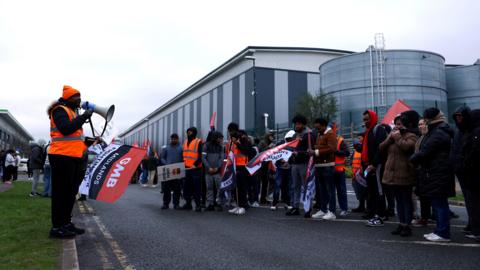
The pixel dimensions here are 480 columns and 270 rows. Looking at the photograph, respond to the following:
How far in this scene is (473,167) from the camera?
19.5 feet

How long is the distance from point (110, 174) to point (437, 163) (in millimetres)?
4770

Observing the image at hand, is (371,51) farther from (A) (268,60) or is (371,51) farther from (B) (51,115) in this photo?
(B) (51,115)

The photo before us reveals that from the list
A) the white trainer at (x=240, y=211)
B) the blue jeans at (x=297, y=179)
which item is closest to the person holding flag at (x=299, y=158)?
the blue jeans at (x=297, y=179)

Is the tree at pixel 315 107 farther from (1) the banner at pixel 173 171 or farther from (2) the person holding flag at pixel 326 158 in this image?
(2) the person holding flag at pixel 326 158

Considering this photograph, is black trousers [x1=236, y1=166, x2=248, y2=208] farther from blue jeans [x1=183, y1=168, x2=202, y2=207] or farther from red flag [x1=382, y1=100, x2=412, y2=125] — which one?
red flag [x1=382, y1=100, x2=412, y2=125]

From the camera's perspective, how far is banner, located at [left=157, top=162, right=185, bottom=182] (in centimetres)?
1054

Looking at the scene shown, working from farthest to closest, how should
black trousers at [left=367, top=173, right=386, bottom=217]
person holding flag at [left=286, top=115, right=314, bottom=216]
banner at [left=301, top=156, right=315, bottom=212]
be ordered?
person holding flag at [left=286, top=115, right=314, bottom=216] → banner at [left=301, top=156, right=315, bottom=212] → black trousers at [left=367, top=173, right=386, bottom=217]

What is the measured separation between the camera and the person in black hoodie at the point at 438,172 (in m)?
6.08

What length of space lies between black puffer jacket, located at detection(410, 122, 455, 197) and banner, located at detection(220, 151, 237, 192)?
15.5 feet

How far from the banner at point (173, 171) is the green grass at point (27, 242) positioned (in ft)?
8.91

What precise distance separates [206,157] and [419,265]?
6.21m

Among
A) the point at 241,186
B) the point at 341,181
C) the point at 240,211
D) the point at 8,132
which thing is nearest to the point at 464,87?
the point at 341,181

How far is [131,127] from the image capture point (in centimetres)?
14862

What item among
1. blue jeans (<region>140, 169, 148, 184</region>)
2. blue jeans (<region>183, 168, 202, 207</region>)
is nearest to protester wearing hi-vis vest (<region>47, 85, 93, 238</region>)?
blue jeans (<region>183, 168, 202, 207</region>)
